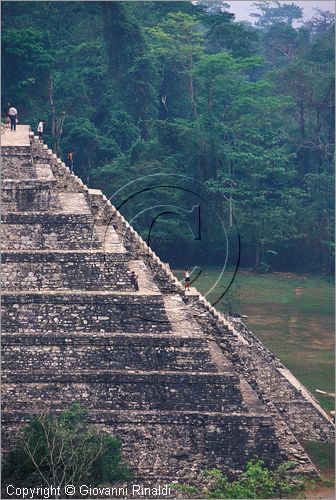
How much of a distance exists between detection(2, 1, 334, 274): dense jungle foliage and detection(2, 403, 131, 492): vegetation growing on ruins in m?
29.7

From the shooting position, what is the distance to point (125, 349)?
38.1m

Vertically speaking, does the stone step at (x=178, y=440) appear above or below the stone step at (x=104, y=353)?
below

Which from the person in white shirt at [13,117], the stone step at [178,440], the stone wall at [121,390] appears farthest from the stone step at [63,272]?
the person in white shirt at [13,117]

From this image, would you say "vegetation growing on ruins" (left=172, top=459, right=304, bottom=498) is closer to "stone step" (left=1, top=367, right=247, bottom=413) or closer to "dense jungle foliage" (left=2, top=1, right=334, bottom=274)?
"stone step" (left=1, top=367, right=247, bottom=413)

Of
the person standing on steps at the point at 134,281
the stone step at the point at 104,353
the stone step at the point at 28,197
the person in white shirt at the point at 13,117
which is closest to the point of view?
the stone step at the point at 104,353

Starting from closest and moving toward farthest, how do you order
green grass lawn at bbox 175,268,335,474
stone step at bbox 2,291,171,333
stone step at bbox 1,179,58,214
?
stone step at bbox 2,291,171,333 → stone step at bbox 1,179,58,214 → green grass lawn at bbox 175,268,335,474

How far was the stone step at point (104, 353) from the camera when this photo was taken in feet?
124

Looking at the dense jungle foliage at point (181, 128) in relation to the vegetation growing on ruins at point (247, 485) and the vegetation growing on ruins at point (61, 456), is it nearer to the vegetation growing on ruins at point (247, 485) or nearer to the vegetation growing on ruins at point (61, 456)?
the vegetation growing on ruins at point (247, 485)

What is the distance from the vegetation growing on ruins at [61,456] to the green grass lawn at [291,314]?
11928 millimetres

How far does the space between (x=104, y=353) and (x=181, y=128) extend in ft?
116

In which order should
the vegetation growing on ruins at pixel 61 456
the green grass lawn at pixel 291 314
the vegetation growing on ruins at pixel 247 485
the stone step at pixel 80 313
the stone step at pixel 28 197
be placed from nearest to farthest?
the vegetation growing on ruins at pixel 61 456
the vegetation growing on ruins at pixel 247 485
the stone step at pixel 80 313
the stone step at pixel 28 197
the green grass lawn at pixel 291 314

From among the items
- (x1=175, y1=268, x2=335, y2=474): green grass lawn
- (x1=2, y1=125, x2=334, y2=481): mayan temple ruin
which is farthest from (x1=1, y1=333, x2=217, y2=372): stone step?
(x1=175, y1=268, x2=335, y2=474): green grass lawn

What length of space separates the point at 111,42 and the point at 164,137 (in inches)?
237

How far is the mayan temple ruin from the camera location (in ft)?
123
